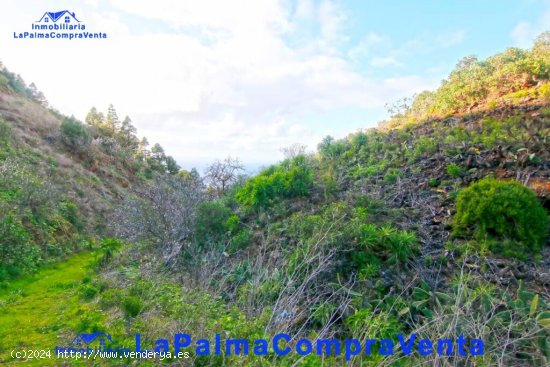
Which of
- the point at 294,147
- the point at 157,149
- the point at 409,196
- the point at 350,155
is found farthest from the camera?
the point at 157,149

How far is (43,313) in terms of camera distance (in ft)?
17.5

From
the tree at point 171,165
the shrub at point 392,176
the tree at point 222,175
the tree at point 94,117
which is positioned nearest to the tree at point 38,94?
the tree at point 94,117

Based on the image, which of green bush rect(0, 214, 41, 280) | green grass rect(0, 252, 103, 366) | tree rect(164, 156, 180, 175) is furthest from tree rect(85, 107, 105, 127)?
green grass rect(0, 252, 103, 366)

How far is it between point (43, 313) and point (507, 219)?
7.10m

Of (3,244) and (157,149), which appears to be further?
(157,149)

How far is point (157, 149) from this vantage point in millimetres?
34281

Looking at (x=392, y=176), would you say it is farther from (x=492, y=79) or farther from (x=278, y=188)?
(x=492, y=79)

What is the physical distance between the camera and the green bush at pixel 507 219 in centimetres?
536

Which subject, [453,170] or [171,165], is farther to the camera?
[171,165]

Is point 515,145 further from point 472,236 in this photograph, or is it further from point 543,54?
point 543,54

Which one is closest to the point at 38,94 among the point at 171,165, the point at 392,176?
the point at 171,165

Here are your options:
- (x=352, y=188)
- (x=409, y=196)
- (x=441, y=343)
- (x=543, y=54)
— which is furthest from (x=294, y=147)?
(x=441, y=343)

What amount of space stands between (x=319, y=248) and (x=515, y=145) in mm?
4899

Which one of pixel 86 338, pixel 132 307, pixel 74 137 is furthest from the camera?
pixel 74 137
